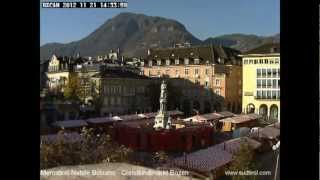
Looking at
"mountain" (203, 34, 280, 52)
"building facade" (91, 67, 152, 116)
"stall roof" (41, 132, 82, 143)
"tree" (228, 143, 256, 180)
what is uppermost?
"mountain" (203, 34, 280, 52)

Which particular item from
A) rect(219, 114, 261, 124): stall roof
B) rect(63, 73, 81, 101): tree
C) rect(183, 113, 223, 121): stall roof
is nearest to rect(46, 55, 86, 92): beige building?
rect(63, 73, 81, 101): tree

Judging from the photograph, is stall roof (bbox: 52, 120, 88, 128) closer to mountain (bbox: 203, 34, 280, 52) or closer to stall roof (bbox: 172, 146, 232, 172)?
stall roof (bbox: 172, 146, 232, 172)

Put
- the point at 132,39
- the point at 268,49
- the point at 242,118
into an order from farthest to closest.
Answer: the point at 132,39
the point at 242,118
the point at 268,49

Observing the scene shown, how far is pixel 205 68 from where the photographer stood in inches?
118

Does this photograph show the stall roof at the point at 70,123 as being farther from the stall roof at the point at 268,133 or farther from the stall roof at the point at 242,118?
the stall roof at the point at 268,133

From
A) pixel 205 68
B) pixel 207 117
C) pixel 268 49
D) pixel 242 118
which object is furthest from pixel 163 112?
pixel 268 49

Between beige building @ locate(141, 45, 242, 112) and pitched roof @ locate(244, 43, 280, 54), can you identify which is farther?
beige building @ locate(141, 45, 242, 112)

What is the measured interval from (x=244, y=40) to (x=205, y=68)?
0.33 meters

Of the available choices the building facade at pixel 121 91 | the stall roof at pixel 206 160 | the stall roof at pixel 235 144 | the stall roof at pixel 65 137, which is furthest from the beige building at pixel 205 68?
the stall roof at pixel 65 137

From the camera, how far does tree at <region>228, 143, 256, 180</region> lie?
2807 mm

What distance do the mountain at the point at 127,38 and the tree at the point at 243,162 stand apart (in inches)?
31.3

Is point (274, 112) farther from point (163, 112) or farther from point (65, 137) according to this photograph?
point (65, 137)

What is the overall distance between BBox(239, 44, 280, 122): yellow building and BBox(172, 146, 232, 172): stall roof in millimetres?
342
